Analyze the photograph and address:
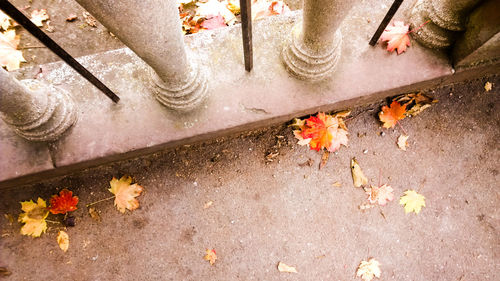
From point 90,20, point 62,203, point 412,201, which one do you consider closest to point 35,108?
point 62,203

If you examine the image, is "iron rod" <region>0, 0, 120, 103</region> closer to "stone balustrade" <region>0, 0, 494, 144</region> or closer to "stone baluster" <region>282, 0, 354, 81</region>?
"stone balustrade" <region>0, 0, 494, 144</region>

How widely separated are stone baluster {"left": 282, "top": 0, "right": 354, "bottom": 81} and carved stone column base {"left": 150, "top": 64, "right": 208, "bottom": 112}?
61cm

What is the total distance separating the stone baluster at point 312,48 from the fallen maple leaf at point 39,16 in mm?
2173

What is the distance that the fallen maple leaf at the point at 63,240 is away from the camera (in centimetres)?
229

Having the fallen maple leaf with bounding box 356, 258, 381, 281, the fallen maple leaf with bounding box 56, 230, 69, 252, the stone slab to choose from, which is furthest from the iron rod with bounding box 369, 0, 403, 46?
the fallen maple leaf with bounding box 56, 230, 69, 252

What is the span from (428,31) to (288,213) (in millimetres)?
1655

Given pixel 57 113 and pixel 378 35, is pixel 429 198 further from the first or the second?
pixel 57 113

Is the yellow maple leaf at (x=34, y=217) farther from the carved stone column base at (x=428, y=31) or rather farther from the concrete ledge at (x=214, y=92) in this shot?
the carved stone column base at (x=428, y=31)

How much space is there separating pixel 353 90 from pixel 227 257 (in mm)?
1554

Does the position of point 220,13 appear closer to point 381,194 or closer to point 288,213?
point 288,213

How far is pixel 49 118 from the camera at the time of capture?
1879 millimetres

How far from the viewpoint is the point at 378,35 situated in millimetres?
2047

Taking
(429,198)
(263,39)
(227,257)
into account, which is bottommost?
(227,257)

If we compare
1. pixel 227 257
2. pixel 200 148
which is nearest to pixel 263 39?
pixel 200 148
